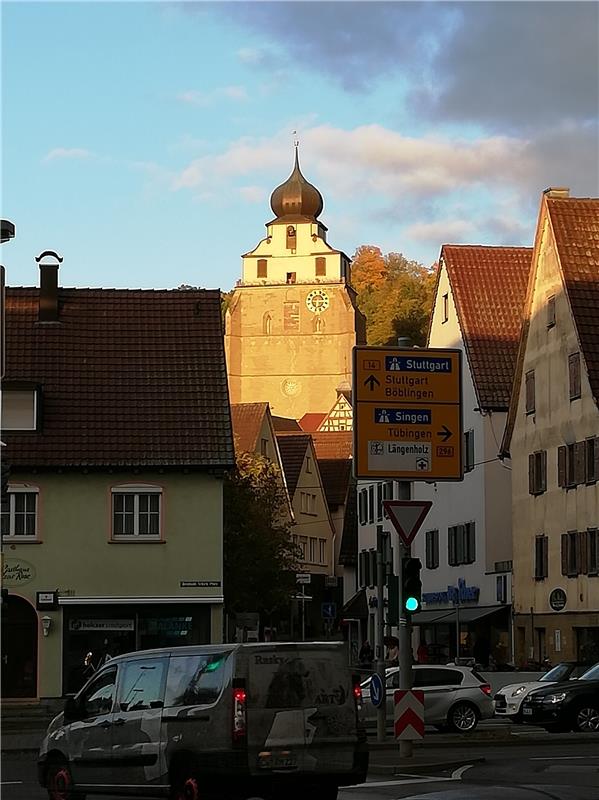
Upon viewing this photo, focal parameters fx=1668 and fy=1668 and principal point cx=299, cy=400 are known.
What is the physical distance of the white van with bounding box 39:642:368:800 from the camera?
17203mm

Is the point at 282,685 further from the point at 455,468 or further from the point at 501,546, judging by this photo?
the point at 501,546

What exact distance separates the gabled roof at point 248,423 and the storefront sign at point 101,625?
41328 millimetres

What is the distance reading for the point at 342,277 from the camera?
160 m

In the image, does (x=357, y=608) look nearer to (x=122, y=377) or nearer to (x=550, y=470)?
(x=550, y=470)

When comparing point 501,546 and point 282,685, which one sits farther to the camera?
point 501,546

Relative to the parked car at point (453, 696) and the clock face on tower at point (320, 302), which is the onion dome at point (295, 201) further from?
the parked car at point (453, 696)

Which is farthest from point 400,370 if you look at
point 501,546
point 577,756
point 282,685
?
point 501,546

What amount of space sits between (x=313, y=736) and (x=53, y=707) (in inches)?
1092

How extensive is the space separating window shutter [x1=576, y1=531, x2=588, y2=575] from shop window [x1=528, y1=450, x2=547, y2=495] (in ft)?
13.2

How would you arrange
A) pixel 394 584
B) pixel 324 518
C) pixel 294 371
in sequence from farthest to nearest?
1. pixel 294 371
2. pixel 324 518
3. pixel 394 584

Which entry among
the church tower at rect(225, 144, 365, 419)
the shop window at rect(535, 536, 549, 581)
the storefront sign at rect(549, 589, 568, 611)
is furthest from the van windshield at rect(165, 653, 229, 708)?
the church tower at rect(225, 144, 365, 419)

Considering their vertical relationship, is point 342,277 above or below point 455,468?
above

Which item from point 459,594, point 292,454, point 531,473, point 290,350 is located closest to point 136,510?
point 531,473

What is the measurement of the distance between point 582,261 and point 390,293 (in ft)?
366
